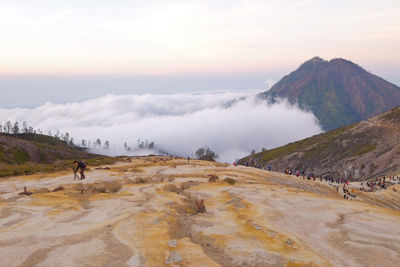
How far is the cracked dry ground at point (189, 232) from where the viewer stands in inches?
525

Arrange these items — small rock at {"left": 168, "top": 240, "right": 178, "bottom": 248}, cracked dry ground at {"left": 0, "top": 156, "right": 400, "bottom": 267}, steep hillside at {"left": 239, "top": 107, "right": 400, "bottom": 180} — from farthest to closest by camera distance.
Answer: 1. steep hillside at {"left": 239, "top": 107, "right": 400, "bottom": 180}
2. small rock at {"left": 168, "top": 240, "right": 178, "bottom": 248}
3. cracked dry ground at {"left": 0, "top": 156, "right": 400, "bottom": 267}

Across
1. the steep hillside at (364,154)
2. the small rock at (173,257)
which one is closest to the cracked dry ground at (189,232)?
the small rock at (173,257)

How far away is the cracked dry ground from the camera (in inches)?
525

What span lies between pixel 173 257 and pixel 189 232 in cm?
478

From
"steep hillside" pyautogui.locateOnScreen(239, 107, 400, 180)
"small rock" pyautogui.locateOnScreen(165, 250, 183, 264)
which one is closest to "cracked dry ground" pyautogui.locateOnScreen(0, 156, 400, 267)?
"small rock" pyautogui.locateOnScreen(165, 250, 183, 264)

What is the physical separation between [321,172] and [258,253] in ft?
590

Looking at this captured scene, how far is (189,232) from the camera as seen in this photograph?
1817 centimetres

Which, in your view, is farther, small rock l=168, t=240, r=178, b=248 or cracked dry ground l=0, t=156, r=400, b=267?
small rock l=168, t=240, r=178, b=248

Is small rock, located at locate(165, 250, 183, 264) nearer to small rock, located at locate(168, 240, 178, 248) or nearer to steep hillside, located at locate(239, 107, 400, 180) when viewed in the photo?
small rock, located at locate(168, 240, 178, 248)

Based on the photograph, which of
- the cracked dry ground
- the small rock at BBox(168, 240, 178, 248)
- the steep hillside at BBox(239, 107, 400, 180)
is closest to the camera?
the cracked dry ground

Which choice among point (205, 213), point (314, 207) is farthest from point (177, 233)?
point (314, 207)

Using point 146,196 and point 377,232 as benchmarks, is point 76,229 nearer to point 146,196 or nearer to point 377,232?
point 146,196

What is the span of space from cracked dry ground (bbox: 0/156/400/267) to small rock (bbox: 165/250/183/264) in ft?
0.16

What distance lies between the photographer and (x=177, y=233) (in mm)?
17828
